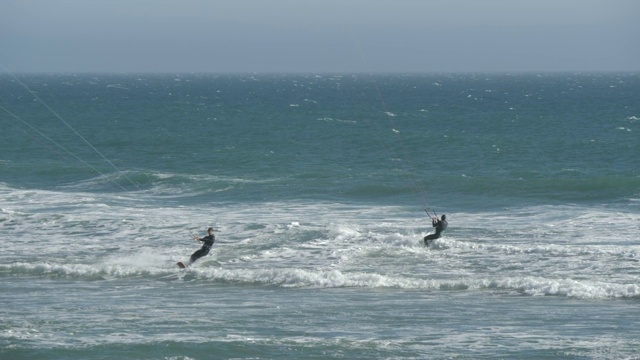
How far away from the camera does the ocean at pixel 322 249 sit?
18.0 meters

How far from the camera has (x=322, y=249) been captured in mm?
26891

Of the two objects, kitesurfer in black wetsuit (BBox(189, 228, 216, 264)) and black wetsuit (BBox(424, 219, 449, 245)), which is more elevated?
black wetsuit (BBox(424, 219, 449, 245))

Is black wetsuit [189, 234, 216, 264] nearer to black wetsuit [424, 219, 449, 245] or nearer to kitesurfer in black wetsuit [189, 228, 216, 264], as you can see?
kitesurfer in black wetsuit [189, 228, 216, 264]

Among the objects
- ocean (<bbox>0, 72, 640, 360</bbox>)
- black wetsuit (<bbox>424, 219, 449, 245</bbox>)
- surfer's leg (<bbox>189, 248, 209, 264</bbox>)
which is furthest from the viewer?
black wetsuit (<bbox>424, 219, 449, 245</bbox>)

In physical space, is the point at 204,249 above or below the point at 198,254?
above

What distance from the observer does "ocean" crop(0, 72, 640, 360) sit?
18.0 metres

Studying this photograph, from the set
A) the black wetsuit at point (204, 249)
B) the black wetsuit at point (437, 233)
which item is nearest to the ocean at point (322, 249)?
the black wetsuit at point (437, 233)

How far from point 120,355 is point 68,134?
51.4 m

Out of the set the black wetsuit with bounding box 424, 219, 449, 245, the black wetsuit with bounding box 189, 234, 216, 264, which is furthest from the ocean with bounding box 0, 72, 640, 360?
the black wetsuit with bounding box 189, 234, 216, 264

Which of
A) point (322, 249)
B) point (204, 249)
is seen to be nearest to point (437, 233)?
point (322, 249)

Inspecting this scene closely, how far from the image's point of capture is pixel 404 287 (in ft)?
74.2

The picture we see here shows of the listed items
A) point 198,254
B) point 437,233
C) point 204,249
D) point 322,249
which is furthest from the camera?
point 437,233

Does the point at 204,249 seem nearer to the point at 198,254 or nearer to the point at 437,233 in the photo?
the point at 198,254

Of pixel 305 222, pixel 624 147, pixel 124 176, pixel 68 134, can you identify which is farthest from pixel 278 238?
pixel 68 134
